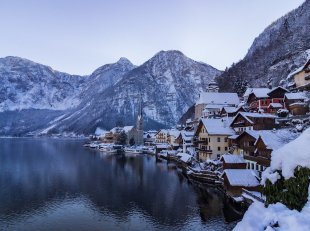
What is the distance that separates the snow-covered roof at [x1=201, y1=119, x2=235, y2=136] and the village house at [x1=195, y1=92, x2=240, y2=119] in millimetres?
41360

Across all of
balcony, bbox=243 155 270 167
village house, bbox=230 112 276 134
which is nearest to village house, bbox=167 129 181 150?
village house, bbox=230 112 276 134

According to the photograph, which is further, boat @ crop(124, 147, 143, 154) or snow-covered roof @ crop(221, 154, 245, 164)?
boat @ crop(124, 147, 143, 154)

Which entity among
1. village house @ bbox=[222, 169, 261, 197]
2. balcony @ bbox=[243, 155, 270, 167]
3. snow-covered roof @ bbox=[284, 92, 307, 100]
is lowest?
village house @ bbox=[222, 169, 261, 197]

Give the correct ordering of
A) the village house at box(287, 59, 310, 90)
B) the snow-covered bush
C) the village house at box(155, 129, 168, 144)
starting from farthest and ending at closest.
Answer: the village house at box(155, 129, 168, 144) → the village house at box(287, 59, 310, 90) → the snow-covered bush

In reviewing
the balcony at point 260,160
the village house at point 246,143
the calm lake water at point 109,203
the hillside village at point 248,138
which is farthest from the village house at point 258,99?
the balcony at point 260,160

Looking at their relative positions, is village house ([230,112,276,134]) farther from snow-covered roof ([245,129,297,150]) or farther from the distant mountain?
the distant mountain

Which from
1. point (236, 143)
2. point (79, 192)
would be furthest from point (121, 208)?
point (236, 143)

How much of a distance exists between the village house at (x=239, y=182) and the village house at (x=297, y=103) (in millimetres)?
26028

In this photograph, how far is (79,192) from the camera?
62344 mm

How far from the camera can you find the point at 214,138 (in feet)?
257

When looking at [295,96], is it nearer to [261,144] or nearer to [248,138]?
[248,138]

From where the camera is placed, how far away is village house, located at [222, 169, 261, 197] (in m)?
49.8

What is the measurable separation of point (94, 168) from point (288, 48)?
138558 mm

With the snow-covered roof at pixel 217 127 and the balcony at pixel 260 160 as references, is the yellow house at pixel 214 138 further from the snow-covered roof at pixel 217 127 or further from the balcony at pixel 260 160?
the balcony at pixel 260 160
